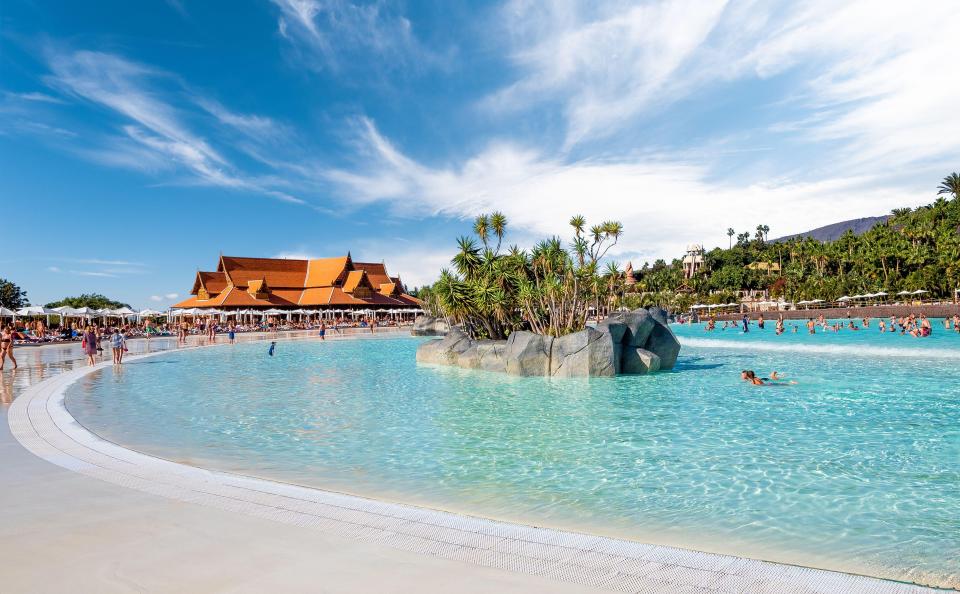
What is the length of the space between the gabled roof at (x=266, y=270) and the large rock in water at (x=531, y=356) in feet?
147

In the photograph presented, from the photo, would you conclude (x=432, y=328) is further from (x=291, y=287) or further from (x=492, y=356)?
(x=291, y=287)

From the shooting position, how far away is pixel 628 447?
748 centimetres

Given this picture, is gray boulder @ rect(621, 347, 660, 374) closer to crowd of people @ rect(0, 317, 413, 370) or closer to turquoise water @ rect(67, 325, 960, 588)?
turquoise water @ rect(67, 325, 960, 588)

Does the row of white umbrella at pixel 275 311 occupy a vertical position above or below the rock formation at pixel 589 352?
above

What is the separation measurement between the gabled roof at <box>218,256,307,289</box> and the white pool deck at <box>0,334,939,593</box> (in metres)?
53.7

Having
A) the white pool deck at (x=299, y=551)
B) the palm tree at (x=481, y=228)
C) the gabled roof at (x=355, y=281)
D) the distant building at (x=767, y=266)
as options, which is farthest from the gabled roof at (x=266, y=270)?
the distant building at (x=767, y=266)

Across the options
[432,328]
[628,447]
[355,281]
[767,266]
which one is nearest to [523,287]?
[628,447]

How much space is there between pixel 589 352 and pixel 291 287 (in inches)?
1889

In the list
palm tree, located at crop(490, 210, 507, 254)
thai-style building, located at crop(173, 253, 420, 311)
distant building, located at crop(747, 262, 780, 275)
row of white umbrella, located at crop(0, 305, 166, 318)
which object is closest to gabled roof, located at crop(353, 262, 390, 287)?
thai-style building, located at crop(173, 253, 420, 311)

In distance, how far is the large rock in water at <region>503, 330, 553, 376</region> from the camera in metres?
15.7

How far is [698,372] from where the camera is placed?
1631 cm

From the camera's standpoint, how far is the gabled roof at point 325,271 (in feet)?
188

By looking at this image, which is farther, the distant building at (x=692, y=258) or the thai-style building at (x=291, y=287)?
the distant building at (x=692, y=258)

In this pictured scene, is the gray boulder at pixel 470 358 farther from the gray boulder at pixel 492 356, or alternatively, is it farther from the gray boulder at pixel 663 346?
the gray boulder at pixel 663 346
